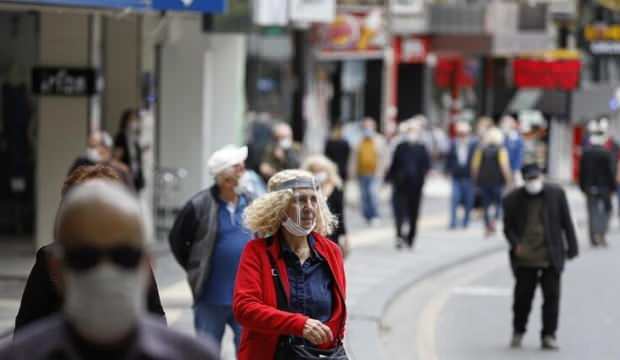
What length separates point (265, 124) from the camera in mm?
28641

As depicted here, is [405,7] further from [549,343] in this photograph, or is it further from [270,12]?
[549,343]

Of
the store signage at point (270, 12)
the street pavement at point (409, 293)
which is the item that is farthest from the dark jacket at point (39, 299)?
the store signage at point (270, 12)

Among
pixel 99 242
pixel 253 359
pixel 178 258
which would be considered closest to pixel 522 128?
pixel 178 258

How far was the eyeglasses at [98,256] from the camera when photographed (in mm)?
3086

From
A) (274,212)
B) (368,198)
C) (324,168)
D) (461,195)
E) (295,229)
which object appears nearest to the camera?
(295,229)

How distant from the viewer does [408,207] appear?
2189cm

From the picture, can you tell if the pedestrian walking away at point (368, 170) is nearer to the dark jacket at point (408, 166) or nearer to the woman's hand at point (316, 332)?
the dark jacket at point (408, 166)

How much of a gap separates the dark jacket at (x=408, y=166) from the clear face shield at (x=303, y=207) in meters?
14.6

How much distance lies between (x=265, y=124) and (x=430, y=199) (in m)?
5.26

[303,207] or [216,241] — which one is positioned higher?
[303,207]

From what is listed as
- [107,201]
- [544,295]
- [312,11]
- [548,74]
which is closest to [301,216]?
[107,201]

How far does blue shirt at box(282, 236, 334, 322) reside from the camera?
6.94 meters

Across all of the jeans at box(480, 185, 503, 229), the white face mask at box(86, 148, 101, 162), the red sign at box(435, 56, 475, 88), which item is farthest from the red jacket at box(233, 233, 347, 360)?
the red sign at box(435, 56, 475, 88)

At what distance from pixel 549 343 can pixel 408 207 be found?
8293 mm
